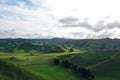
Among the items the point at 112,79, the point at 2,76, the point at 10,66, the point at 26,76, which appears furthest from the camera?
the point at 112,79

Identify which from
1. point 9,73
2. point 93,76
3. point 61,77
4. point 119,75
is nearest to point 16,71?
point 9,73

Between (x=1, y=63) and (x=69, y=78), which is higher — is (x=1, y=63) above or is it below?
above

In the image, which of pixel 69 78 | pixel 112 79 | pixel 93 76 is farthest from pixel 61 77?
pixel 112 79

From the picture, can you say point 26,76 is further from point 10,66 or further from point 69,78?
point 69,78

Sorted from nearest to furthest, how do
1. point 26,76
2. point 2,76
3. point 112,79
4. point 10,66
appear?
point 2,76 < point 26,76 < point 10,66 < point 112,79

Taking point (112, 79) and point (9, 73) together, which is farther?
point (112, 79)

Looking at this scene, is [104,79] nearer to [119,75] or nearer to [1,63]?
[119,75]
